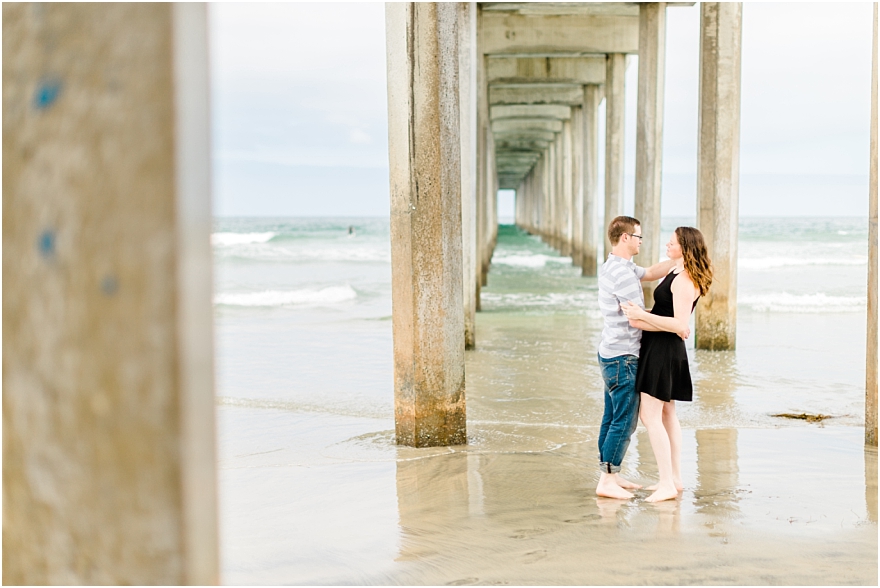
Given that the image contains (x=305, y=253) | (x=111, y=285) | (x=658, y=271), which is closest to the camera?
(x=111, y=285)

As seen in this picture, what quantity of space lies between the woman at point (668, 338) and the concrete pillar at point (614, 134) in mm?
14699

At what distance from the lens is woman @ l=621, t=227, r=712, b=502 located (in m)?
3.79

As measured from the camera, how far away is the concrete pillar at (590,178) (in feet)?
71.2

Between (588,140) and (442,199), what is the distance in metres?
20.1

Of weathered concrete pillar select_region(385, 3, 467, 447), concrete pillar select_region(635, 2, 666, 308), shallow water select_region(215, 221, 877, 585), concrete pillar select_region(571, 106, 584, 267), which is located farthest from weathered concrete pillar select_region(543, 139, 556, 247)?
weathered concrete pillar select_region(385, 3, 467, 447)

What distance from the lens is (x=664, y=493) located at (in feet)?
12.7

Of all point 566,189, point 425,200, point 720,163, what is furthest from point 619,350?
point 566,189

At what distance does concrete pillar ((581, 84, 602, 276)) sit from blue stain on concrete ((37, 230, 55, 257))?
21.0 m

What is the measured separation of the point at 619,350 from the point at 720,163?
19.0ft

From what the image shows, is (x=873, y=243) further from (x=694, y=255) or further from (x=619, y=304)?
(x=619, y=304)

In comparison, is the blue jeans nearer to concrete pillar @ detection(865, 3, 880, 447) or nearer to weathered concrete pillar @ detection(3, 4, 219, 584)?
concrete pillar @ detection(865, 3, 880, 447)

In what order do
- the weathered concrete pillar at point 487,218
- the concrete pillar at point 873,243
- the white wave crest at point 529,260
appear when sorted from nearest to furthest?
the concrete pillar at point 873,243, the weathered concrete pillar at point 487,218, the white wave crest at point 529,260

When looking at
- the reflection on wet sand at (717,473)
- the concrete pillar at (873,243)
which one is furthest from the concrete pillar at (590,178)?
the concrete pillar at (873,243)

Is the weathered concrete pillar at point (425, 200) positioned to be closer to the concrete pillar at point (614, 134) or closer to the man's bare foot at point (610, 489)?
the man's bare foot at point (610, 489)
